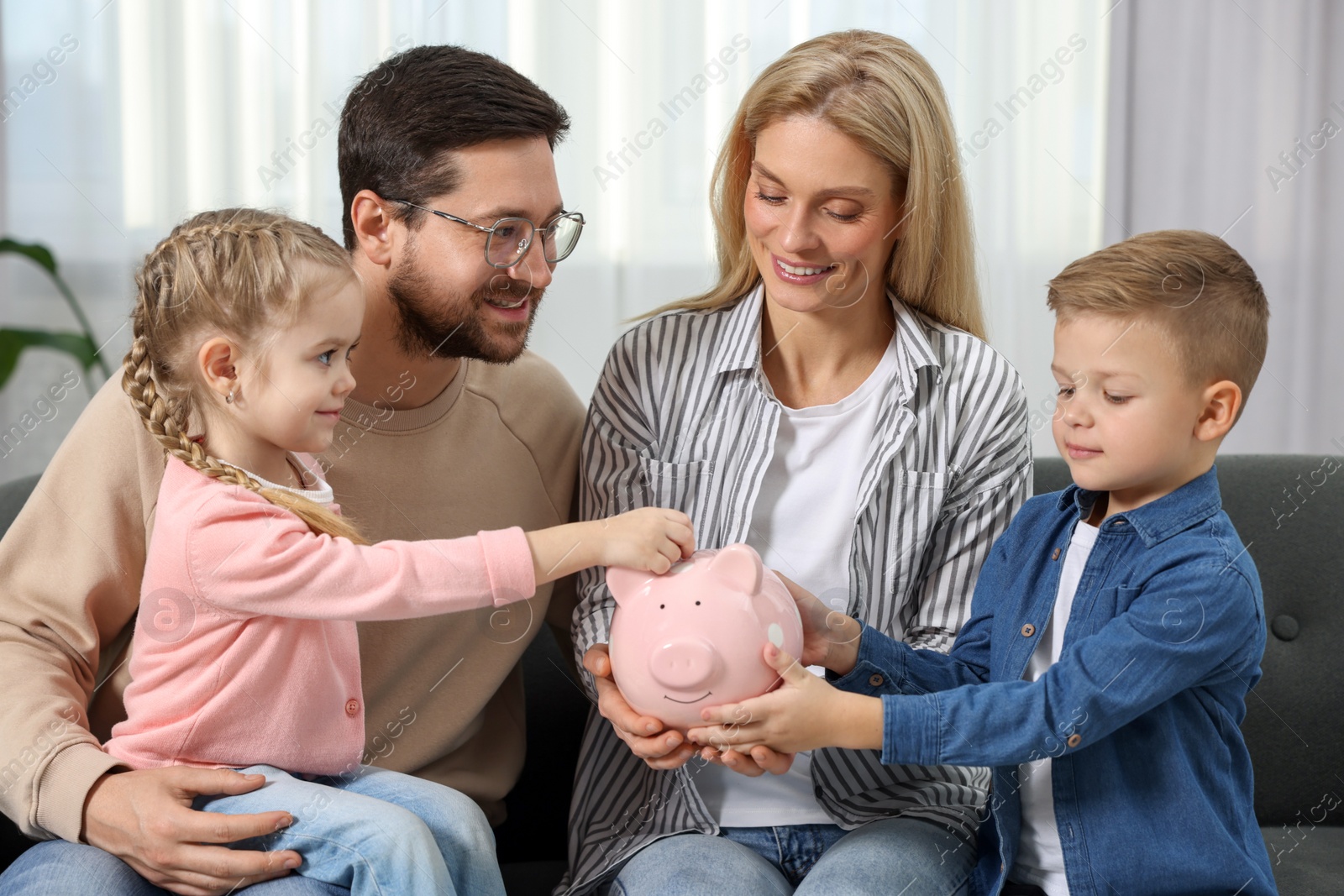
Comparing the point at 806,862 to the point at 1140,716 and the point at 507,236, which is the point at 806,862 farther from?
the point at 507,236

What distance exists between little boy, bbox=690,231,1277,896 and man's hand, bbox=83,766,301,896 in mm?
439

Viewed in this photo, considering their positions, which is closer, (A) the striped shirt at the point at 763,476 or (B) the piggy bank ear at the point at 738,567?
(B) the piggy bank ear at the point at 738,567

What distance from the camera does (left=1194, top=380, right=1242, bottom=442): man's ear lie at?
1112 mm

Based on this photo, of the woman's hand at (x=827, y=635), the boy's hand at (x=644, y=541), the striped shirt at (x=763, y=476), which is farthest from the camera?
the striped shirt at (x=763, y=476)

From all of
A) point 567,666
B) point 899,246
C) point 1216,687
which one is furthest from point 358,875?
point 899,246

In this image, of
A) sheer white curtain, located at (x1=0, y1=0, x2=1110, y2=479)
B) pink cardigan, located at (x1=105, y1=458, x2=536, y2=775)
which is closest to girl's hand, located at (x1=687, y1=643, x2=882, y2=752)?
pink cardigan, located at (x1=105, y1=458, x2=536, y2=775)

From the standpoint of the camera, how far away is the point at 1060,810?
1.16m

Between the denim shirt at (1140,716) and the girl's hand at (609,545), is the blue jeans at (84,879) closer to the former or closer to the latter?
the girl's hand at (609,545)

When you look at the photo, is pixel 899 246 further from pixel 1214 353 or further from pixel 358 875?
pixel 358 875

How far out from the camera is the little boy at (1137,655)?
42.5 inches

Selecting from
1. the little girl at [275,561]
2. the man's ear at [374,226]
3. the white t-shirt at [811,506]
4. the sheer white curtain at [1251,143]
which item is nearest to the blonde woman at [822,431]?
the white t-shirt at [811,506]

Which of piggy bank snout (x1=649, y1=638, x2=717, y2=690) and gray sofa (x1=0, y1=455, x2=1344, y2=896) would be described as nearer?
piggy bank snout (x1=649, y1=638, x2=717, y2=690)

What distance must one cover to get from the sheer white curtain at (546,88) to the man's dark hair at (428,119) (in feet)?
4.50

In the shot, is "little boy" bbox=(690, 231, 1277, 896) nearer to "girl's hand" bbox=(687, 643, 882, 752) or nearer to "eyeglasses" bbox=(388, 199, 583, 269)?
"girl's hand" bbox=(687, 643, 882, 752)
